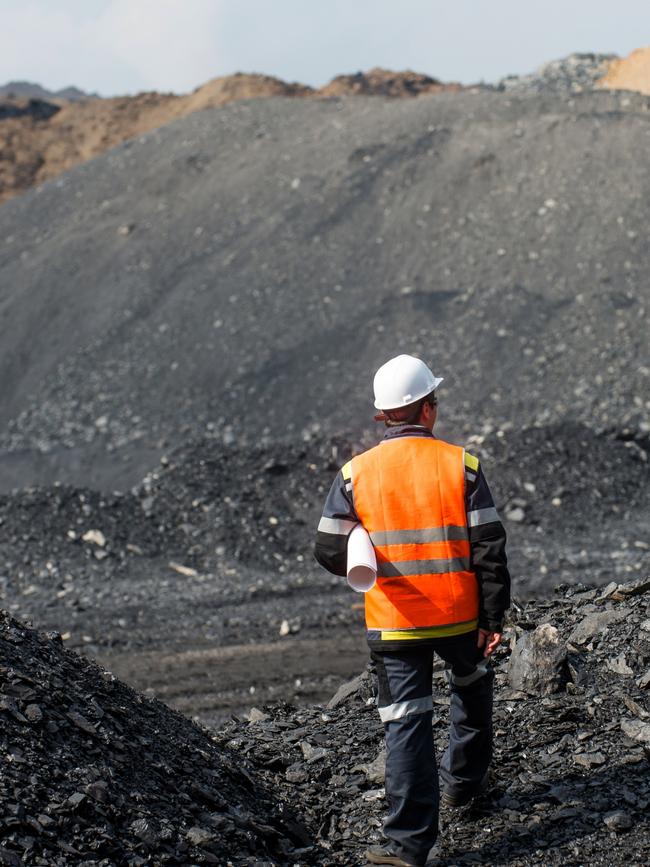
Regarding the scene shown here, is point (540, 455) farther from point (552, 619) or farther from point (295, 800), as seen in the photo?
point (295, 800)

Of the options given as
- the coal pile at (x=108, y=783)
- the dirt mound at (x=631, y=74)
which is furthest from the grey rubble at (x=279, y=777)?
the dirt mound at (x=631, y=74)

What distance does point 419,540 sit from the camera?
403cm

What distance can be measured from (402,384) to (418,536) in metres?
0.57

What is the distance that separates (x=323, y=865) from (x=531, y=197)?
16678mm

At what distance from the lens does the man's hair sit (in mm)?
Result: 4133

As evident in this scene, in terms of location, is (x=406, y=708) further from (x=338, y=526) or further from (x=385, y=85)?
(x=385, y=85)

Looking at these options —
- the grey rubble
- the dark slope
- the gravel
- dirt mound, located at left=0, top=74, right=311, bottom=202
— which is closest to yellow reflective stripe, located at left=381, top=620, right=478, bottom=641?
the grey rubble

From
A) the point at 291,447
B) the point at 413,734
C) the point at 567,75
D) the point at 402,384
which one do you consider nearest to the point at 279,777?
the point at 413,734

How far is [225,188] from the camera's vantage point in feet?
70.2

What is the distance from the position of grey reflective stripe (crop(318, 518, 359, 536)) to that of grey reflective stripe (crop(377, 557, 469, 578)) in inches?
6.7

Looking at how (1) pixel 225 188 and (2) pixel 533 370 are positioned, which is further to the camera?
(1) pixel 225 188

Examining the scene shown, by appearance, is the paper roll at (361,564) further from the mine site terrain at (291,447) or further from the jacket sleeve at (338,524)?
the mine site terrain at (291,447)

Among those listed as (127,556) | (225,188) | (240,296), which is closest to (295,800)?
(127,556)

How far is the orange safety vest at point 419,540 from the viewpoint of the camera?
400 centimetres
